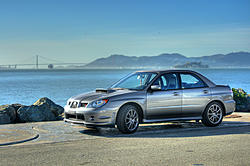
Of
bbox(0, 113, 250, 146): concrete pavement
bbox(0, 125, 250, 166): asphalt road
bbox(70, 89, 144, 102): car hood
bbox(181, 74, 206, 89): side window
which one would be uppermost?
bbox(181, 74, 206, 89): side window

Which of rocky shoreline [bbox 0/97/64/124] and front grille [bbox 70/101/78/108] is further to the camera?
rocky shoreline [bbox 0/97/64/124]

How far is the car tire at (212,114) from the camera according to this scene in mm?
11391

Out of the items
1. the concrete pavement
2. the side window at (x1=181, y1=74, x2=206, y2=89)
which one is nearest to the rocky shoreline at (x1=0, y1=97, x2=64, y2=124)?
the concrete pavement

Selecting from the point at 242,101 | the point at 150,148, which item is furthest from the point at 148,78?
the point at 242,101

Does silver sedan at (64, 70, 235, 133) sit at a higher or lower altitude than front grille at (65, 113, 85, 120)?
higher

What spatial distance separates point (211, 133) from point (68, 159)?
4.31 m

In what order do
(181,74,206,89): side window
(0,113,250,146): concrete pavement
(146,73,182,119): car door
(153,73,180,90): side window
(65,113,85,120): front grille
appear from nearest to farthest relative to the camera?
(0,113,250,146): concrete pavement < (65,113,85,120): front grille < (146,73,182,119): car door < (153,73,180,90): side window < (181,74,206,89): side window

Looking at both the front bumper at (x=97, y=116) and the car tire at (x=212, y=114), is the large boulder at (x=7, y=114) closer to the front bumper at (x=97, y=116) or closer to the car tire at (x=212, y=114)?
the front bumper at (x=97, y=116)

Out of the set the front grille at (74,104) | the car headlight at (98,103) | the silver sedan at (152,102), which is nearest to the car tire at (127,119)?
the silver sedan at (152,102)

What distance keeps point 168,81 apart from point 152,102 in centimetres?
87

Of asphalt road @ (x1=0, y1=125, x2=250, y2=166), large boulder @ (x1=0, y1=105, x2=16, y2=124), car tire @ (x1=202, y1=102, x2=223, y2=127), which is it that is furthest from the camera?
large boulder @ (x1=0, y1=105, x2=16, y2=124)

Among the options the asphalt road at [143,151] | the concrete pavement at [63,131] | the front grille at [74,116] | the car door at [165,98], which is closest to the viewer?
the asphalt road at [143,151]

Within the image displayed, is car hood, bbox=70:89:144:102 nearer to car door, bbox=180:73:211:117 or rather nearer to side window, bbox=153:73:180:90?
side window, bbox=153:73:180:90

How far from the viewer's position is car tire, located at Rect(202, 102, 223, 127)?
11.4 metres
